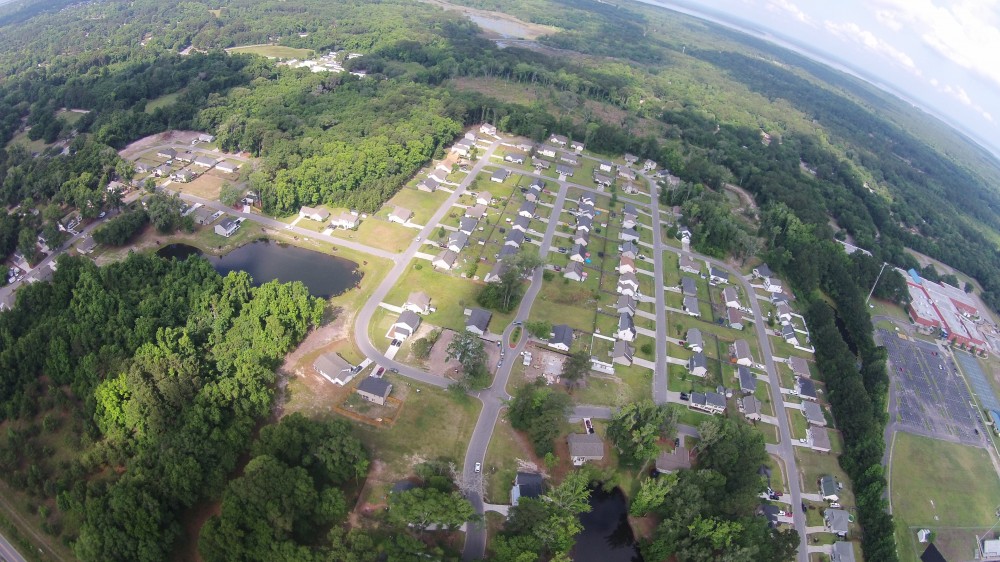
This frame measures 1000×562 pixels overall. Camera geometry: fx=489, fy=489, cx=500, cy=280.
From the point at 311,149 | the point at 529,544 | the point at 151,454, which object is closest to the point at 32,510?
the point at 151,454

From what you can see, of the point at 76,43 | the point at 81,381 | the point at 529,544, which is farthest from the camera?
the point at 76,43

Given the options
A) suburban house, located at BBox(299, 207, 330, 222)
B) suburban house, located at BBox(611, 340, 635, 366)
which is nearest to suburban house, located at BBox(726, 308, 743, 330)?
suburban house, located at BBox(611, 340, 635, 366)

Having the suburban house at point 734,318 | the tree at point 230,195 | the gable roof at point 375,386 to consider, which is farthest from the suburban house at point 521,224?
the tree at point 230,195

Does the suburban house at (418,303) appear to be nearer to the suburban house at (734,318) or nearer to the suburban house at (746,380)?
the suburban house at (746,380)

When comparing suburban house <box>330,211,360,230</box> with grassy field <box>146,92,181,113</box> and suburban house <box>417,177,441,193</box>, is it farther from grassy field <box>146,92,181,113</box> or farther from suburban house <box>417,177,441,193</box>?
grassy field <box>146,92,181,113</box>

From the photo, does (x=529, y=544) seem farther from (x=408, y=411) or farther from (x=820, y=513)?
(x=820, y=513)

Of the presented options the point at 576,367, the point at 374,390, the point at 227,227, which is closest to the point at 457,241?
the point at 576,367
